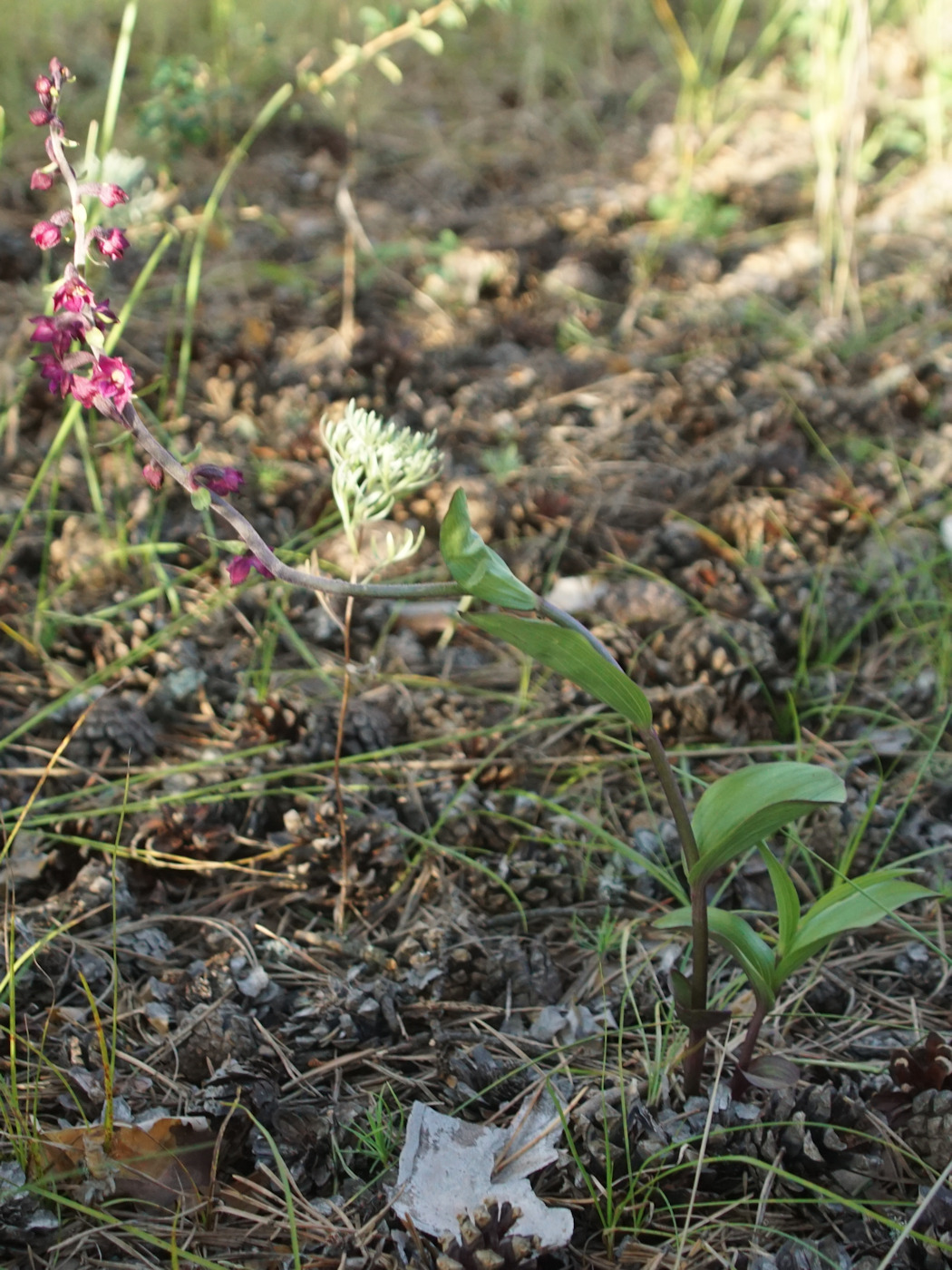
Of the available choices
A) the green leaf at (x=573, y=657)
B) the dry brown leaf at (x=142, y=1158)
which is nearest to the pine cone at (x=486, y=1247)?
the dry brown leaf at (x=142, y=1158)

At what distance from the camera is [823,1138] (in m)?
1.23

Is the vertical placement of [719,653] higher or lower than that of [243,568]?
lower

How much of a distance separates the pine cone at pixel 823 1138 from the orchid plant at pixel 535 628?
1.7 inches

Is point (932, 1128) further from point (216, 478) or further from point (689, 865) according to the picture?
point (216, 478)

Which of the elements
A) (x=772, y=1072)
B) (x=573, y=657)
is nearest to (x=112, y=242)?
(x=573, y=657)

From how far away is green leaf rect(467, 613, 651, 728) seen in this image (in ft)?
3.33

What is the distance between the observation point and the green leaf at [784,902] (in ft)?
3.94

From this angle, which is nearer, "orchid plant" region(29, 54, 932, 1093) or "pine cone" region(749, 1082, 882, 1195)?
"orchid plant" region(29, 54, 932, 1093)

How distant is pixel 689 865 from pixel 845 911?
0.22 metres

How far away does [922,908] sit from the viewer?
1.59 metres

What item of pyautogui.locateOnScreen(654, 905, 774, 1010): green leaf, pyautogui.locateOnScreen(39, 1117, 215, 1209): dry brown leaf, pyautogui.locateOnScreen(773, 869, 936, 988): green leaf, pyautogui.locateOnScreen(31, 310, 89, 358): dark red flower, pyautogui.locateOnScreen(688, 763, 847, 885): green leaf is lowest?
pyautogui.locateOnScreen(39, 1117, 215, 1209): dry brown leaf

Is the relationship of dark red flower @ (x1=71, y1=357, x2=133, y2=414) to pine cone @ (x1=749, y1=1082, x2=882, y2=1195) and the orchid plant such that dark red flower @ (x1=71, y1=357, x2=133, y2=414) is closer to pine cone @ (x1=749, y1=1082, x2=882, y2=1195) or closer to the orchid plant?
the orchid plant

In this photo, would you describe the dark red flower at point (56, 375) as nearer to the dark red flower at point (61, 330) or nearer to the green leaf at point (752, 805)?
the dark red flower at point (61, 330)

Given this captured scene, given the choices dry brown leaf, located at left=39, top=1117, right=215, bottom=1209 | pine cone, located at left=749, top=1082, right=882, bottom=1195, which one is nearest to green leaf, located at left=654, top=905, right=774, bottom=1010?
pine cone, located at left=749, top=1082, right=882, bottom=1195
